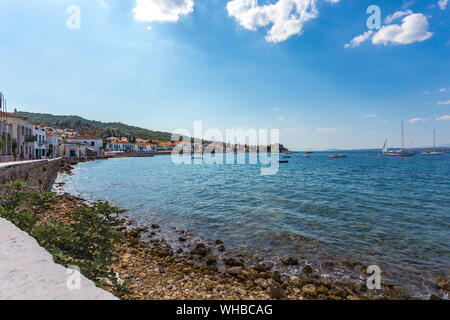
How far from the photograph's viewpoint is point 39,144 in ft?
134

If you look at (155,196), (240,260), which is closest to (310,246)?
(240,260)

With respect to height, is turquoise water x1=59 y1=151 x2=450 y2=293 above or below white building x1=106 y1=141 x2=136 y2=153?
below

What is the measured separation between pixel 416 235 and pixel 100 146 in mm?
100423

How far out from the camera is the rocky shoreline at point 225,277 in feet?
18.3

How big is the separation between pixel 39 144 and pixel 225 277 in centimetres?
5133

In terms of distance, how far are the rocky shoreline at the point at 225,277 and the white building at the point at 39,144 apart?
44.3 metres

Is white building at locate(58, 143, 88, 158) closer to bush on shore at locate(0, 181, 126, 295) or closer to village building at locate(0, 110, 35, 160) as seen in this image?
village building at locate(0, 110, 35, 160)

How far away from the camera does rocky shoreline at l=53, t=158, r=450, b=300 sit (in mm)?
5590

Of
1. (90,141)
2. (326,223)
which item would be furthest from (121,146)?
(326,223)

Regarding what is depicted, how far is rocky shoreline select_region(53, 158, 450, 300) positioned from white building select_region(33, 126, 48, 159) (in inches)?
1744

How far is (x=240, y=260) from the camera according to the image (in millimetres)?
7570

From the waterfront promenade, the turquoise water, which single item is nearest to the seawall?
the turquoise water

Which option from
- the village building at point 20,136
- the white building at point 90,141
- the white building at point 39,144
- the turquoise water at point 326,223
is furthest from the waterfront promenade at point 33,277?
the white building at point 90,141
